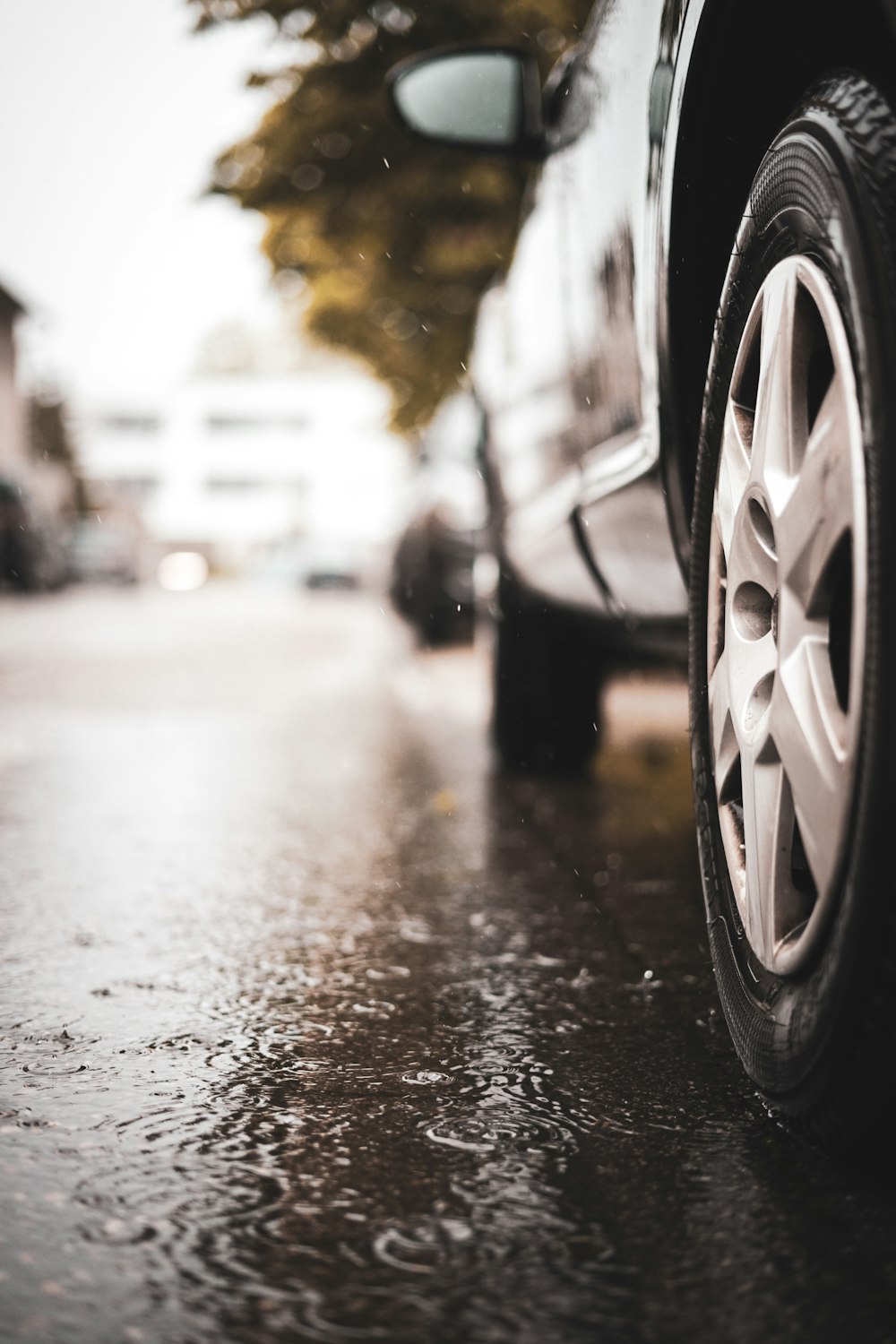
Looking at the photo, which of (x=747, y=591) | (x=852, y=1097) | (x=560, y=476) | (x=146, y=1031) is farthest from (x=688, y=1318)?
(x=560, y=476)

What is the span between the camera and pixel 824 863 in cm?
165

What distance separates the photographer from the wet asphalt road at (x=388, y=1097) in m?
1.50

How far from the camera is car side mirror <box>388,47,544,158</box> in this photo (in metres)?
3.86

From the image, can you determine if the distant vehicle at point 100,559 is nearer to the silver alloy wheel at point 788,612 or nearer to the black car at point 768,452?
the black car at point 768,452

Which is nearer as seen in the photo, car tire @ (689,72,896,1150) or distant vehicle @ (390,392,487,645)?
car tire @ (689,72,896,1150)

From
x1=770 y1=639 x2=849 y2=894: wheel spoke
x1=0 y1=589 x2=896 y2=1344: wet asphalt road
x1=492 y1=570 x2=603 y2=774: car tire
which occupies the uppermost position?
x1=770 y1=639 x2=849 y2=894: wheel spoke

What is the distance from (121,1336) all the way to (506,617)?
4.25m

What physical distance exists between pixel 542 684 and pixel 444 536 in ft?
26.5

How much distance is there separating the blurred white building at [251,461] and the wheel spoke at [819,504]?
81.5m

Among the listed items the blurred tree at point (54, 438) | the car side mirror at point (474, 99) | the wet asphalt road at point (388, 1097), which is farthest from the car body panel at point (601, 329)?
the blurred tree at point (54, 438)

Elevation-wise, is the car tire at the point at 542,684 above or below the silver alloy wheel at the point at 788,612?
below

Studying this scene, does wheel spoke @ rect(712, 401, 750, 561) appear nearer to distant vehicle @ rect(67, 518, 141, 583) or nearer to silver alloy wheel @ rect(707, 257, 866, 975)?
silver alloy wheel @ rect(707, 257, 866, 975)

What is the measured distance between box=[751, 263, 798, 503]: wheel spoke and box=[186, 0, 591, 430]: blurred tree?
4180mm

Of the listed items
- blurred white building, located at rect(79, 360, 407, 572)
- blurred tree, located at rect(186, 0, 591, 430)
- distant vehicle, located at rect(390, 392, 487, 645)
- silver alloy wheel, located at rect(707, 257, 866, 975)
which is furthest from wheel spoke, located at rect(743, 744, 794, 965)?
blurred white building, located at rect(79, 360, 407, 572)
